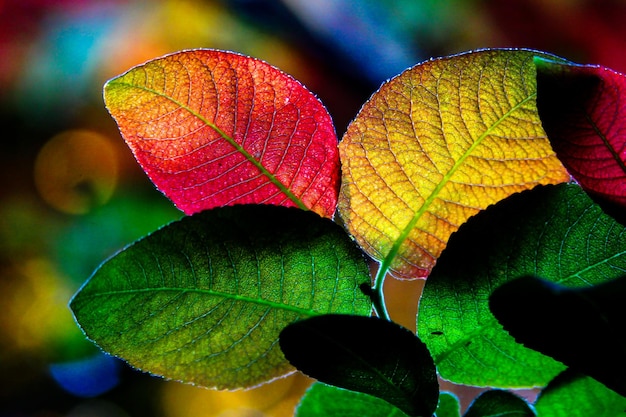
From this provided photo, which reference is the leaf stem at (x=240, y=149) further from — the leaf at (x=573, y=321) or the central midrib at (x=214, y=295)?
the leaf at (x=573, y=321)

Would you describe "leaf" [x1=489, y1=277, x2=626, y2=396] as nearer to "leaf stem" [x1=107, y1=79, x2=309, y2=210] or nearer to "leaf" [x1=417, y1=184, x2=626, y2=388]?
"leaf" [x1=417, y1=184, x2=626, y2=388]

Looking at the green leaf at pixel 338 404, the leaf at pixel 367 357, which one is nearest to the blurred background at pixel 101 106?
the green leaf at pixel 338 404

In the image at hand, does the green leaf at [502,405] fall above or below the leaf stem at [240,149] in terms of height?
below

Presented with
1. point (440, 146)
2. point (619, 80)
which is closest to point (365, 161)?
point (440, 146)

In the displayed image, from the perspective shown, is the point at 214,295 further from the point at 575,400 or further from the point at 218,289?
the point at 575,400

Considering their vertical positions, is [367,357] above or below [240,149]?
below

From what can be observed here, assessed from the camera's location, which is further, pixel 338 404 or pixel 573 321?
pixel 338 404

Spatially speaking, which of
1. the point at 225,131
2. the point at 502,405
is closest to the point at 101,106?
the point at 225,131

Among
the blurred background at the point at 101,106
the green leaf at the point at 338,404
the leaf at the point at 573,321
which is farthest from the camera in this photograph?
the blurred background at the point at 101,106

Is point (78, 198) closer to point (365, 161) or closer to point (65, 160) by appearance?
point (65, 160)
